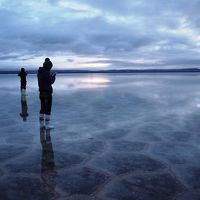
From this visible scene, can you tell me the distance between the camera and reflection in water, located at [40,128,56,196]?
15.4 feet

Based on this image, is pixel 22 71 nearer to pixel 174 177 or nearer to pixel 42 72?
pixel 42 72

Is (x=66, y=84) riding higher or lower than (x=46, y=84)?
lower

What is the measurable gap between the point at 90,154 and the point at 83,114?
5.25m

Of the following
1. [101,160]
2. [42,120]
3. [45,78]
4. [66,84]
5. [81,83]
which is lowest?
[81,83]

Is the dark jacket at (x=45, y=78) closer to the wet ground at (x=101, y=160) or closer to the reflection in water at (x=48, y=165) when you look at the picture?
the wet ground at (x=101, y=160)

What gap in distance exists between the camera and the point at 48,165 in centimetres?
555

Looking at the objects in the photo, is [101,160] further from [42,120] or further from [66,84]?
[66,84]

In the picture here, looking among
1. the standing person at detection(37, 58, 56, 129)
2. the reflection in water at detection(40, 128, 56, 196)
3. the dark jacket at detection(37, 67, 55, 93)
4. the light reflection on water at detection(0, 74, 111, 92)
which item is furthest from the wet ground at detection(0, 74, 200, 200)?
the light reflection on water at detection(0, 74, 111, 92)

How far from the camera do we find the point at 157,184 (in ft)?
15.5

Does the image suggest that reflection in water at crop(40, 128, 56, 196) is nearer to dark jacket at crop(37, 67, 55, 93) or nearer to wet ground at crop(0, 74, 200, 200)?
wet ground at crop(0, 74, 200, 200)

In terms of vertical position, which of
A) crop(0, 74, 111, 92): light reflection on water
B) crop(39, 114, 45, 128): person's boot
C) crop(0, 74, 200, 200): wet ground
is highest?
crop(39, 114, 45, 128): person's boot

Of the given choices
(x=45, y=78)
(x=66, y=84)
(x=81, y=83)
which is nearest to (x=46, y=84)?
(x=45, y=78)

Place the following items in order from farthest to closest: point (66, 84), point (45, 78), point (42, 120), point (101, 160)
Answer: point (66, 84) < point (42, 120) < point (45, 78) < point (101, 160)

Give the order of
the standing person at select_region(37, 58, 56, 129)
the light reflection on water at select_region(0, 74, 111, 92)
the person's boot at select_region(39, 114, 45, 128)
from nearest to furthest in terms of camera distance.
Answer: the standing person at select_region(37, 58, 56, 129) < the person's boot at select_region(39, 114, 45, 128) < the light reflection on water at select_region(0, 74, 111, 92)
